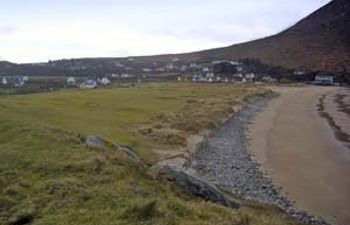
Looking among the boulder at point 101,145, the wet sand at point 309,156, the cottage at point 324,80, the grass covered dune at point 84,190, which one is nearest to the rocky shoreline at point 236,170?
the wet sand at point 309,156

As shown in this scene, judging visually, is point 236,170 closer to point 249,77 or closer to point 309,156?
point 309,156

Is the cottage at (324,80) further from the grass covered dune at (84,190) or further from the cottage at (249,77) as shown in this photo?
the grass covered dune at (84,190)

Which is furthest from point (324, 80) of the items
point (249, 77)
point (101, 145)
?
point (101, 145)

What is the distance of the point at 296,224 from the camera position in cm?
1886

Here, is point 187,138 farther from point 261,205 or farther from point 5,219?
point 5,219

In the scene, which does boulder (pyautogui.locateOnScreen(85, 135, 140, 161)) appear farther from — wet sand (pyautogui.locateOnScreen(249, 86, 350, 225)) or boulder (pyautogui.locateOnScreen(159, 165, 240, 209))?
wet sand (pyautogui.locateOnScreen(249, 86, 350, 225))

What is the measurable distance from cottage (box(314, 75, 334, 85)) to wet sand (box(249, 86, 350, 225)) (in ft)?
277

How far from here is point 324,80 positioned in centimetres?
15375

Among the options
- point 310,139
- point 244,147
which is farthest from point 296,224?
point 310,139

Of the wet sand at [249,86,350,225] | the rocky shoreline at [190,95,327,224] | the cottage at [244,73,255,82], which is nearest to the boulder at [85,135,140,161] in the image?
the rocky shoreline at [190,95,327,224]

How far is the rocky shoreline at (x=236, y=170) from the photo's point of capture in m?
24.3

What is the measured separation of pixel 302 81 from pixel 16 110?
419ft

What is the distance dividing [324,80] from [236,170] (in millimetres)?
128859

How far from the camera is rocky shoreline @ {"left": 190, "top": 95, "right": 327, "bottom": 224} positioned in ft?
79.8
